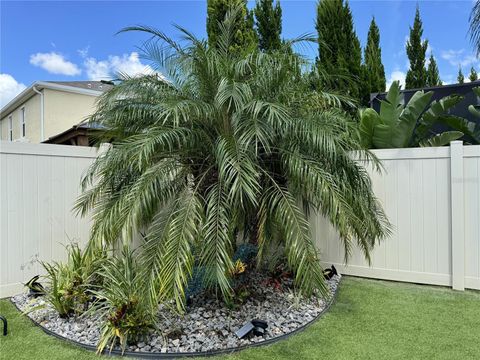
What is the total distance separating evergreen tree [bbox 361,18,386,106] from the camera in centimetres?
1173

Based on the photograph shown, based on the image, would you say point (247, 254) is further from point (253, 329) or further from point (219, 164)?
point (219, 164)

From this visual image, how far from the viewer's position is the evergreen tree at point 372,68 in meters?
11.7

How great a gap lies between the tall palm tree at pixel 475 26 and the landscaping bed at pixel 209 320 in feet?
15.7

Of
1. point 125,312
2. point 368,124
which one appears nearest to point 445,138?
point 368,124

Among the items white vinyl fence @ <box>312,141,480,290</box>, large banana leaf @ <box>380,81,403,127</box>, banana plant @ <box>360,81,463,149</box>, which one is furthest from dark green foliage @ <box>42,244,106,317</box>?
large banana leaf @ <box>380,81,403,127</box>

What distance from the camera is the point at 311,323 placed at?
4.08m

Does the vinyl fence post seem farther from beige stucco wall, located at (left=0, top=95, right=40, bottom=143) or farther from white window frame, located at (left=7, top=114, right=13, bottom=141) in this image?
white window frame, located at (left=7, top=114, right=13, bottom=141)

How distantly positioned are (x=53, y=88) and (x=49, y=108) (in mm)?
926

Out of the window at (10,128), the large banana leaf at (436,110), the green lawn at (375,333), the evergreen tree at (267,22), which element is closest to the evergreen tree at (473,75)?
the evergreen tree at (267,22)

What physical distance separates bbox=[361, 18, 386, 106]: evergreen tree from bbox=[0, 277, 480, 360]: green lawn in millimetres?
8460

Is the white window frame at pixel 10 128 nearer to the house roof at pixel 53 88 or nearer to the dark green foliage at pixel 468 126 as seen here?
the house roof at pixel 53 88

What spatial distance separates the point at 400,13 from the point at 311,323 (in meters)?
15.4

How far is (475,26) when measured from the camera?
568cm

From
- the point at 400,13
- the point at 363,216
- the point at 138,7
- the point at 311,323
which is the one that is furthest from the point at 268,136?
the point at 400,13
